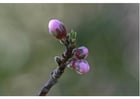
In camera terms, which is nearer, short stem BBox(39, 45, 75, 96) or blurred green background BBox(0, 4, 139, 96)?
short stem BBox(39, 45, 75, 96)

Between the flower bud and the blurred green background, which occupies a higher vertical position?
the flower bud

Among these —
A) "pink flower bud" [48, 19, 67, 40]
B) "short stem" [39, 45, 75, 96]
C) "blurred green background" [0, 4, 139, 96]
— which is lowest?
"blurred green background" [0, 4, 139, 96]

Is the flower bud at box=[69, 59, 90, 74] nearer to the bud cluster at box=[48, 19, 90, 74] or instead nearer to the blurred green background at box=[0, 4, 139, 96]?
the bud cluster at box=[48, 19, 90, 74]

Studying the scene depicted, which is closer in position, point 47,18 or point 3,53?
point 3,53

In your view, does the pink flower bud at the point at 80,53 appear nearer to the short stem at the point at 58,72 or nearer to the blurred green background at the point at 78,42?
the short stem at the point at 58,72

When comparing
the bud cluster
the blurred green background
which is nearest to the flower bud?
the bud cluster

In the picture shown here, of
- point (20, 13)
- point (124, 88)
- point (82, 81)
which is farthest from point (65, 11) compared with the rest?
point (124, 88)

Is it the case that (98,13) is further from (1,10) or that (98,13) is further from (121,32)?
(1,10)

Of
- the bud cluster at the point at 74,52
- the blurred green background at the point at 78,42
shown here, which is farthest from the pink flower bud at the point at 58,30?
the blurred green background at the point at 78,42
